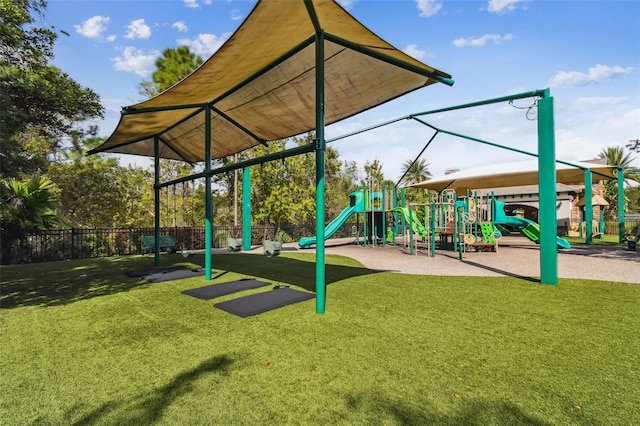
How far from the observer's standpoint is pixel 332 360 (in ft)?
10.6

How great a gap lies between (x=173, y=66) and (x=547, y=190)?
18.4 m

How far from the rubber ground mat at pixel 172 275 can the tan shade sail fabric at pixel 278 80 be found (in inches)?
143

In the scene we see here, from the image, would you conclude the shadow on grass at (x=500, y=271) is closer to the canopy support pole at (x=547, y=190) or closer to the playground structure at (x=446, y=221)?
the canopy support pole at (x=547, y=190)

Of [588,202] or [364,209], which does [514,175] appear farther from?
[364,209]

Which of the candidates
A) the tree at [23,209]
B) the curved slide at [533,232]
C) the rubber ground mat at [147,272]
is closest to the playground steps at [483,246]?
the curved slide at [533,232]

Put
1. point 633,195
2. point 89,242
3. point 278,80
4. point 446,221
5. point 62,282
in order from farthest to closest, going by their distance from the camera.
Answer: point 633,195 → point 446,221 → point 89,242 → point 62,282 → point 278,80

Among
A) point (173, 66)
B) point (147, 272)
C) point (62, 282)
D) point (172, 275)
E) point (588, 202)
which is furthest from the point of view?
point (173, 66)

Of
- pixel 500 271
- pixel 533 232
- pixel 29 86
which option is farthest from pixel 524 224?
pixel 29 86

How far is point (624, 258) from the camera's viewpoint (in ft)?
35.0

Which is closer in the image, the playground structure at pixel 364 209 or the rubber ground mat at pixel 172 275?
the rubber ground mat at pixel 172 275

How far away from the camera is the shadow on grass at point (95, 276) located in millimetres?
6164

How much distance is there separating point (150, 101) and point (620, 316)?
847cm

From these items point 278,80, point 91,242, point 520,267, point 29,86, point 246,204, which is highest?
point 29,86

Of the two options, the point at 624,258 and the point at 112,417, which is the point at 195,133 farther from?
the point at 624,258
